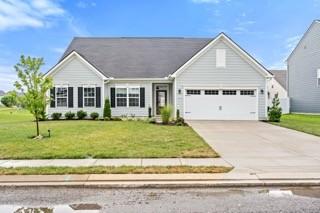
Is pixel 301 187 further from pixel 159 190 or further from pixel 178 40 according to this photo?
pixel 178 40

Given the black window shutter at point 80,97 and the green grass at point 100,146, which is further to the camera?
the black window shutter at point 80,97

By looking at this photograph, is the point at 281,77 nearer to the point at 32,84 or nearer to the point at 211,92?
the point at 211,92

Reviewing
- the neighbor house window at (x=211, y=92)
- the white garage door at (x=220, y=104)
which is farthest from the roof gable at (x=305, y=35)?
the neighbor house window at (x=211, y=92)

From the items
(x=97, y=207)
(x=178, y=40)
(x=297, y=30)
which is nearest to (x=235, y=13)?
(x=178, y=40)

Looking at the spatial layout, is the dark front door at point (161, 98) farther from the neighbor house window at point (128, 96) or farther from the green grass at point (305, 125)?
the green grass at point (305, 125)

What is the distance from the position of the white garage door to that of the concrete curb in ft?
54.6

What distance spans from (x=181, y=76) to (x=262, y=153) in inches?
551

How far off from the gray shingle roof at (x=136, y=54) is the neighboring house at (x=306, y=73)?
1053 centimetres

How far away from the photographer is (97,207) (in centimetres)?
585

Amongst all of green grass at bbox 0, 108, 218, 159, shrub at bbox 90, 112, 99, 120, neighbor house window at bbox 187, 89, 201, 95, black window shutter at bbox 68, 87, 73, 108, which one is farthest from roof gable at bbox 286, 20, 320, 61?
green grass at bbox 0, 108, 218, 159

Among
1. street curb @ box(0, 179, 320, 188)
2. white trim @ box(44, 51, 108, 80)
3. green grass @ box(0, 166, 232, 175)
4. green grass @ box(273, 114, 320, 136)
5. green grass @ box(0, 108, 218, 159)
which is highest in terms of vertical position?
white trim @ box(44, 51, 108, 80)

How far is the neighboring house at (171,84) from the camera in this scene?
24312 millimetres

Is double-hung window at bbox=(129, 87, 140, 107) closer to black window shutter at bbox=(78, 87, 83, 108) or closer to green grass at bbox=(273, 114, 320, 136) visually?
black window shutter at bbox=(78, 87, 83, 108)

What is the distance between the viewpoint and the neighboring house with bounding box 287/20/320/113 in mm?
32031
